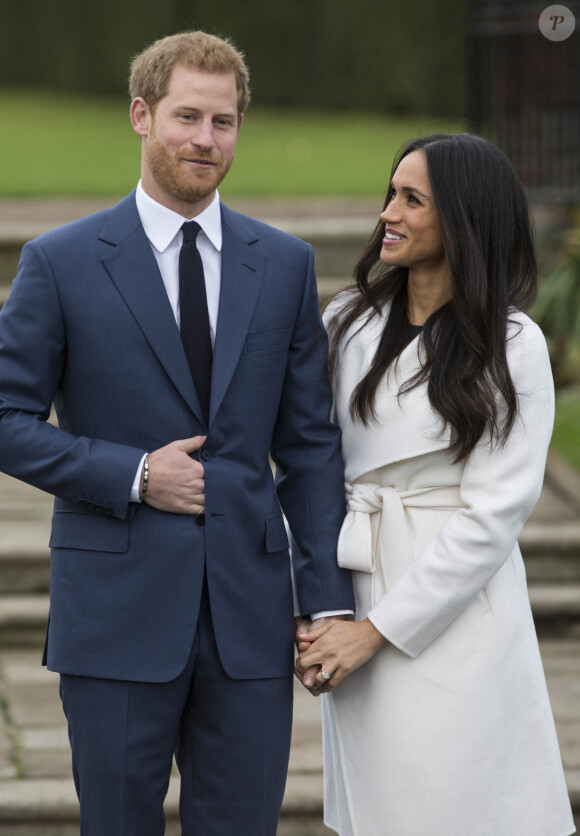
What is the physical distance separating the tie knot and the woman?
36 centimetres

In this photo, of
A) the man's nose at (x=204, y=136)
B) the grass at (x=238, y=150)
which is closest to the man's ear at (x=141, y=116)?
the man's nose at (x=204, y=136)

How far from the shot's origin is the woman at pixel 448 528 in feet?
7.11

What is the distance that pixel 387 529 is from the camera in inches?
88.5

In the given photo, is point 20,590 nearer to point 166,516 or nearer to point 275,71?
point 166,516

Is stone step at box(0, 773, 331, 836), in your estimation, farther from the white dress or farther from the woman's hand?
the woman's hand

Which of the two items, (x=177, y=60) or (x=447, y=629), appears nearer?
(x=177, y=60)

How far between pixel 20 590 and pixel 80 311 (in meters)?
2.61

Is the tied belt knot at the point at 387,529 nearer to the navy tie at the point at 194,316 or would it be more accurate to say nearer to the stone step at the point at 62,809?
the navy tie at the point at 194,316

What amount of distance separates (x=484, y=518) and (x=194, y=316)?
2.10ft

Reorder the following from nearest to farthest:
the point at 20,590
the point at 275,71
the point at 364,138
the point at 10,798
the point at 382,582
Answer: the point at 382,582, the point at 10,798, the point at 20,590, the point at 364,138, the point at 275,71

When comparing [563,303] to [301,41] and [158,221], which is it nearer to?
[158,221]

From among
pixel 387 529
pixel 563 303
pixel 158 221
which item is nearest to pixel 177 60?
pixel 158 221

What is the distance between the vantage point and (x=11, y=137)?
1076 cm

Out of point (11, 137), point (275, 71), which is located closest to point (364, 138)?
point (275, 71)
